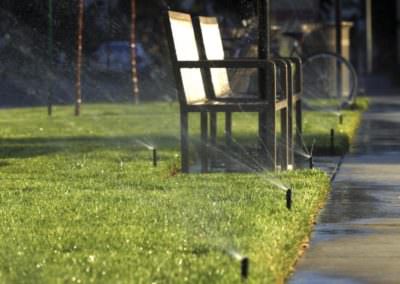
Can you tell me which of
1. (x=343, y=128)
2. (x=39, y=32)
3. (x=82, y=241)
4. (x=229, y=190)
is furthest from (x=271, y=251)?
(x=39, y=32)

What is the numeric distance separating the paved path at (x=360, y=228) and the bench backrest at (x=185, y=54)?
4.73 ft

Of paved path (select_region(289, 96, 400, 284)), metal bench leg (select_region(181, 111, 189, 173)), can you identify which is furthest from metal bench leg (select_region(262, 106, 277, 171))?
metal bench leg (select_region(181, 111, 189, 173))

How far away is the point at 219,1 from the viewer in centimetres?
3462

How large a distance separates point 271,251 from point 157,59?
23.3m

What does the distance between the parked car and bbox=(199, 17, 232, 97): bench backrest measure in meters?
14.4

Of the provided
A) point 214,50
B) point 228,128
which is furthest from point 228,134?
point 214,50

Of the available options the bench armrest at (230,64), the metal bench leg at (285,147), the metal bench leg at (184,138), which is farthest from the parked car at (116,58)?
the bench armrest at (230,64)

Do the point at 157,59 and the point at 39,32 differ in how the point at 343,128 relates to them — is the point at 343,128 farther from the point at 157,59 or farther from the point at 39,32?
the point at 157,59

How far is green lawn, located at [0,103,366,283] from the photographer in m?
6.88

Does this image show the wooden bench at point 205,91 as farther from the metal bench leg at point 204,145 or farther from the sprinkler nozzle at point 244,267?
the sprinkler nozzle at point 244,267

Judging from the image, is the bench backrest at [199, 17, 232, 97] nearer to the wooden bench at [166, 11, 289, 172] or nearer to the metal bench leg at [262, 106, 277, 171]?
the wooden bench at [166, 11, 289, 172]

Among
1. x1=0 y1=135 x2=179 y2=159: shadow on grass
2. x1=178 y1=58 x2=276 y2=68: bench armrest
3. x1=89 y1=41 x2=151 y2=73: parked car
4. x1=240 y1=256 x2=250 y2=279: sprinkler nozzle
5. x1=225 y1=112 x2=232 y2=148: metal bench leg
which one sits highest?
x1=178 y1=58 x2=276 y2=68: bench armrest

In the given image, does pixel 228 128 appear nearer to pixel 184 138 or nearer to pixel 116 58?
pixel 184 138

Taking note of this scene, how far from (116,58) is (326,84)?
760cm
